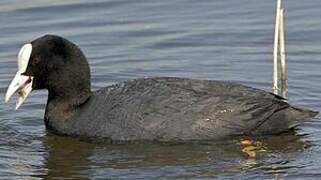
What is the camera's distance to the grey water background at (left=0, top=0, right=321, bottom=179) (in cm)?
902

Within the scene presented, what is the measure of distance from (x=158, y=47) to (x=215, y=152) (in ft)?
10.7

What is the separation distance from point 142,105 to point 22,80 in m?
1.13

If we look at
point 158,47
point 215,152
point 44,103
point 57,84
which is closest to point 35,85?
point 57,84

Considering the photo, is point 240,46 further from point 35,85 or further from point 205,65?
point 35,85

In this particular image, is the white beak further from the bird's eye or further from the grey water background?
the grey water background

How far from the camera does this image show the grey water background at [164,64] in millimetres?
9023

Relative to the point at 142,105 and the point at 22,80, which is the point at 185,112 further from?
the point at 22,80

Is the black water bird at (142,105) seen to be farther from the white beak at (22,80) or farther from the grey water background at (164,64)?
the grey water background at (164,64)

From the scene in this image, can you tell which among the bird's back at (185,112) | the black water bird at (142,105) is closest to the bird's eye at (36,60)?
the black water bird at (142,105)

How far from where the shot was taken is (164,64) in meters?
11.9

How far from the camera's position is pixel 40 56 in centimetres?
980

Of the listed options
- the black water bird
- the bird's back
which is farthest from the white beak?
the bird's back

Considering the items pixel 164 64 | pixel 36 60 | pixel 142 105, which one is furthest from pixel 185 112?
pixel 164 64

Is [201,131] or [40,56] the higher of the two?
[40,56]
